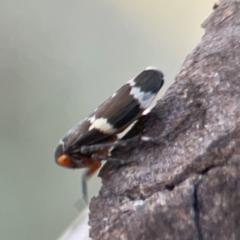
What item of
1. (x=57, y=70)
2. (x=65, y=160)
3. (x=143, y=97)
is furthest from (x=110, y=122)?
(x=57, y=70)

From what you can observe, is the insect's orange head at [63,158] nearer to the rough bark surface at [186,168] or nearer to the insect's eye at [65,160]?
the insect's eye at [65,160]

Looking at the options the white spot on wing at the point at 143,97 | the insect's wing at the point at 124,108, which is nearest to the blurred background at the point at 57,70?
the insect's wing at the point at 124,108

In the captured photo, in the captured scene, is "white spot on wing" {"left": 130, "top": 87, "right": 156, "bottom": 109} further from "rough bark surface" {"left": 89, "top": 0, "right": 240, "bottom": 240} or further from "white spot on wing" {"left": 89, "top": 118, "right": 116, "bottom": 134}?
"white spot on wing" {"left": 89, "top": 118, "right": 116, "bottom": 134}

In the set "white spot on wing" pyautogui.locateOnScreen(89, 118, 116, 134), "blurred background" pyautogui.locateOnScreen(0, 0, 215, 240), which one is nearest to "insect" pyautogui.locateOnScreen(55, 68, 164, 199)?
"white spot on wing" pyautogui.locateOnScreen(89, 118, 116, 134)

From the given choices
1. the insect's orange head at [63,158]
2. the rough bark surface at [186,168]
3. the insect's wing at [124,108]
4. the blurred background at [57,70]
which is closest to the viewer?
the rough bark surface at [186,168]

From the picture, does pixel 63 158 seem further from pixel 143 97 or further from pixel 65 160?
pixel 143 97
